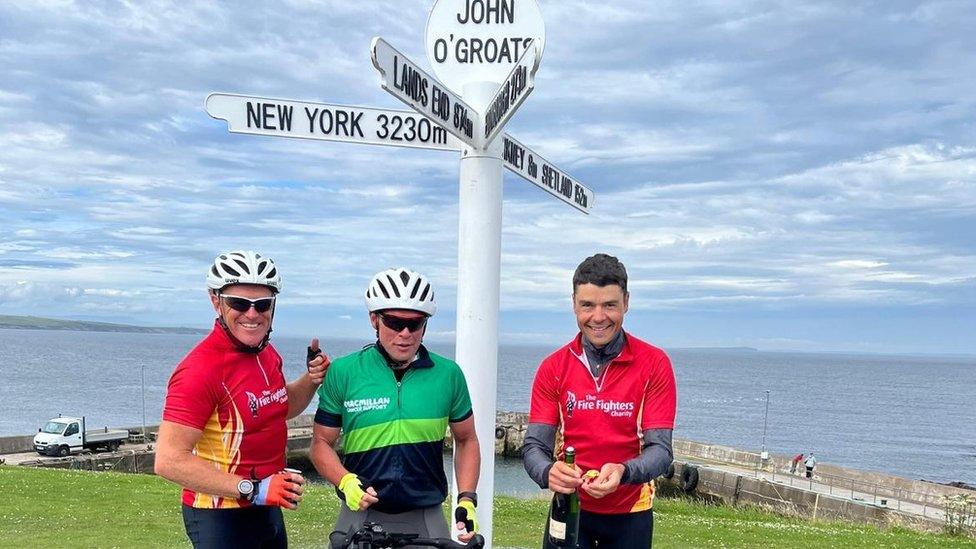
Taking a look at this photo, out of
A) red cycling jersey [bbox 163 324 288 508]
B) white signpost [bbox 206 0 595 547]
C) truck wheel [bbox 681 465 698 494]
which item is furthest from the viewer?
truck wheel [bbox 681 465 698 494]

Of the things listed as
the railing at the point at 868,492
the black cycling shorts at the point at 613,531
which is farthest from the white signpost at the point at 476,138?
the railing at the point at 868,492

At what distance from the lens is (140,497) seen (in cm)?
1483

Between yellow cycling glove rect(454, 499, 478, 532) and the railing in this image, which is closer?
yellow cycling glove rect(454, 499, 478, 532)

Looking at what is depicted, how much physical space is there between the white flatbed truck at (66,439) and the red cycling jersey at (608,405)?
39.9 meters

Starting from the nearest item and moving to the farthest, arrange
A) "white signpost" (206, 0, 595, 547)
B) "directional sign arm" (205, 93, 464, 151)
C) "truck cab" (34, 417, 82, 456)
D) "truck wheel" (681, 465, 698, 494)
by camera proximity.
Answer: "directional sign arm" (205, 93, 464, 151)
"white signpost" (206, 0, 595, 547)
"truck cab" (34, 417, 82, 456)
"truck wheel" (681, 465, 698, 494)

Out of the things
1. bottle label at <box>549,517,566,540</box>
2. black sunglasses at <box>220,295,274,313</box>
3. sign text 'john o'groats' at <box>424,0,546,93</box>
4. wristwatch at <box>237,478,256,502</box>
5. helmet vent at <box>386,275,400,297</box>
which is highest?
sign text 'john o'groats' at <box>424,0,546,93</box>

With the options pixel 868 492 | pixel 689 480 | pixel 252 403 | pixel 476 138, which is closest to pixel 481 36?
pixel 476 138

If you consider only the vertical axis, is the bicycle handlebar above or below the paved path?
above

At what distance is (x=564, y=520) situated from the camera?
405 centimetres

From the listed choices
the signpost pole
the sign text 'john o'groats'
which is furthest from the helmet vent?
the sign text 'john o'groats'

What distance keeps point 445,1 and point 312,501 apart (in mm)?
10930

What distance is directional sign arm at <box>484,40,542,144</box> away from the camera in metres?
4.27

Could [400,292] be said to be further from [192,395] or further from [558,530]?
[558,530]

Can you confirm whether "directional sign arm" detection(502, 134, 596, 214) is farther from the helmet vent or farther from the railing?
the railing
